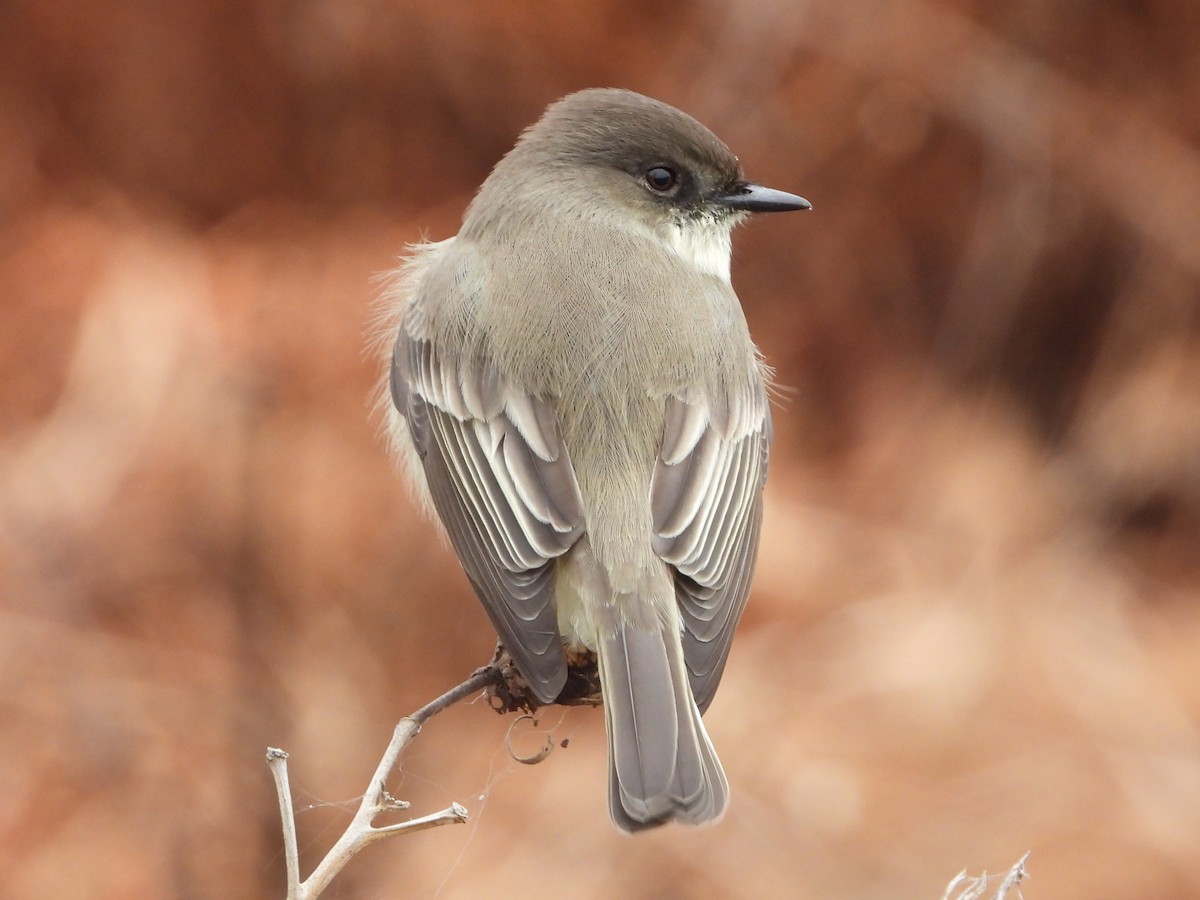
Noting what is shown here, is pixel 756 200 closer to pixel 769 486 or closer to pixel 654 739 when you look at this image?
pixel 654 739

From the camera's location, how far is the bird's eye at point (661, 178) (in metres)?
4.58

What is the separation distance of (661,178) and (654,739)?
190 centimetres

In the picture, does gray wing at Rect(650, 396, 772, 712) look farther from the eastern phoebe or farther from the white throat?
the white throat

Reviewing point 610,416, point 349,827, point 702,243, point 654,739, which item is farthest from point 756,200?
point 349,827

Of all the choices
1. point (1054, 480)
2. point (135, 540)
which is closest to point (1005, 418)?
point (1054, 480)

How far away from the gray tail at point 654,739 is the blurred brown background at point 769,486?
132 inches

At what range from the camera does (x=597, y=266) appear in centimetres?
421

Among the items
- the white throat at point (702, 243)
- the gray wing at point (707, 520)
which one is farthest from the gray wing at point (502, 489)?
the white throat at point (702, 243)

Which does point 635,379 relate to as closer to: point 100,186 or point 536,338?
point 536,338

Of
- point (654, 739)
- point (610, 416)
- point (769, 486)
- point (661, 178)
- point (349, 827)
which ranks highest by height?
point (661, 178)

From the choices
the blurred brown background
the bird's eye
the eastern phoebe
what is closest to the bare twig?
the eastern phoebe

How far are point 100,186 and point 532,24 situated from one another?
244 centimetres

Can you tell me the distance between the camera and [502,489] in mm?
3881

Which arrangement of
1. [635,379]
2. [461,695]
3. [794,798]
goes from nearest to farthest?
[461,695]
[635,379]
[794,798]
